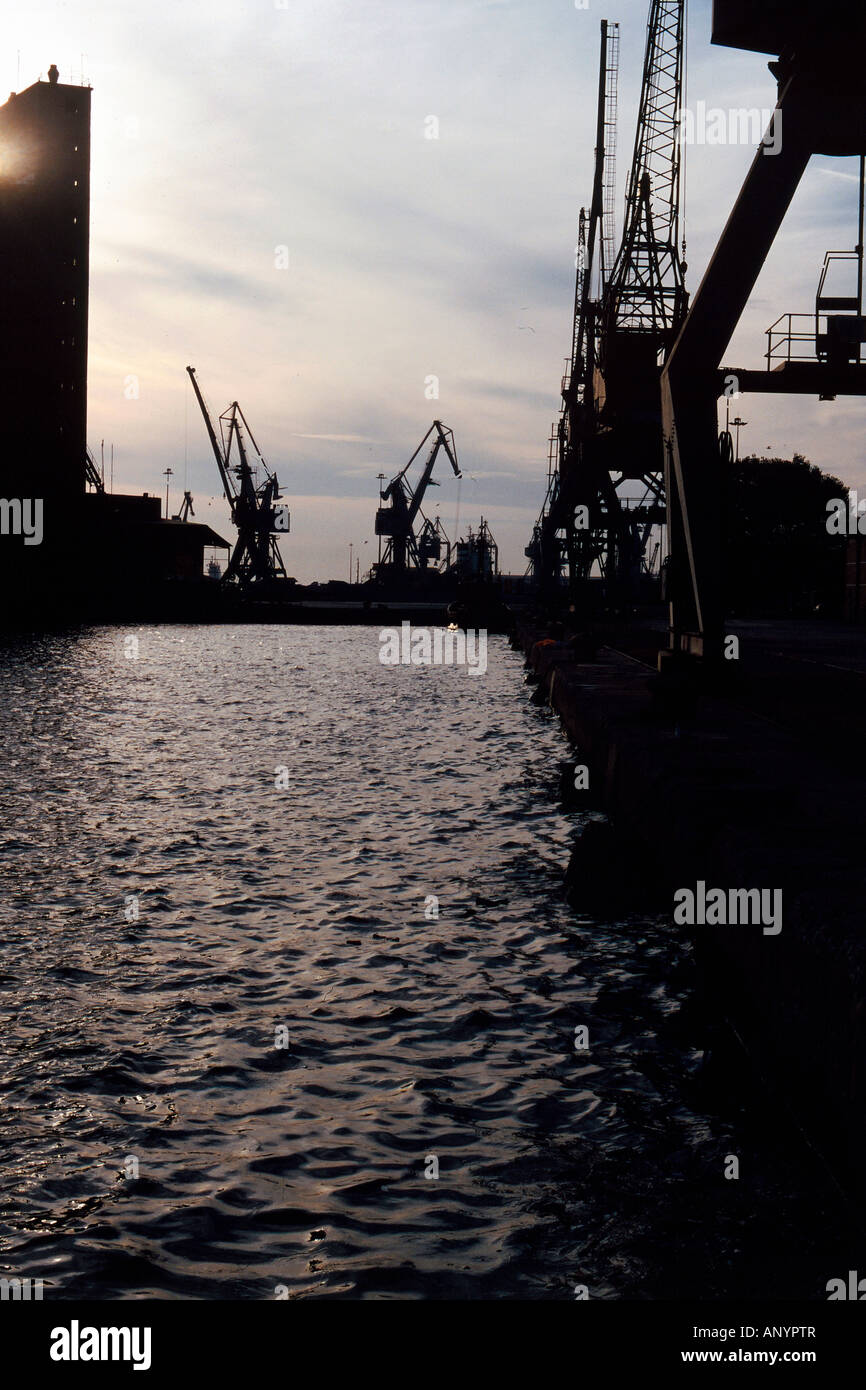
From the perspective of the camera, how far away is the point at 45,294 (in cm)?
8462

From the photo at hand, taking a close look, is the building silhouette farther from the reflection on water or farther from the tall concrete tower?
the reflection on water

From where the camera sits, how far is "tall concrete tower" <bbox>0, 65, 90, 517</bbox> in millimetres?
82188

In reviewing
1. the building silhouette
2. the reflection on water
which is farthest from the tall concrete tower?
the reflection on water

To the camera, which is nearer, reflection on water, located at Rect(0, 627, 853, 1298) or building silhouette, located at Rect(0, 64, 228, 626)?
reflection on water, located at Rect(0, 627, 853, 1298)

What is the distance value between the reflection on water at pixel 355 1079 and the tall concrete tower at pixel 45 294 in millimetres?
74000

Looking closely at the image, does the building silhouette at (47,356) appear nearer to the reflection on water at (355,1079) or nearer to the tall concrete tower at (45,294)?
the tall concrete tower at (45,294)

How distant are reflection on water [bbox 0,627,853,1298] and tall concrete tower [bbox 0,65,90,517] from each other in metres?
74.0

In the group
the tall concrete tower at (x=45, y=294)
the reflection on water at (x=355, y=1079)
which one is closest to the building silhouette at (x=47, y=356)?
the tall concrete tower at (x=45, y=294)

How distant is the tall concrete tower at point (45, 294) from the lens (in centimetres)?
8219

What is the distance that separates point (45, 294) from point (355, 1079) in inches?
3404

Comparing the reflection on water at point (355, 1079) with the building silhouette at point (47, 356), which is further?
the building silhouette at point (47, 356)

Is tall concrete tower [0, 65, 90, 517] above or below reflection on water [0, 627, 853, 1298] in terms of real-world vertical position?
above

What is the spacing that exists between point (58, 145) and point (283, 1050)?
92.9 metres
